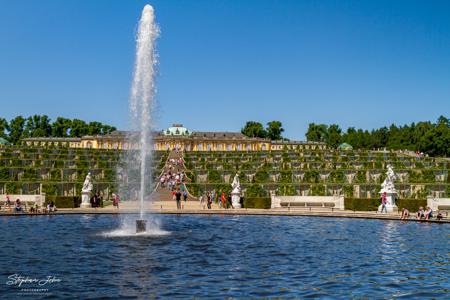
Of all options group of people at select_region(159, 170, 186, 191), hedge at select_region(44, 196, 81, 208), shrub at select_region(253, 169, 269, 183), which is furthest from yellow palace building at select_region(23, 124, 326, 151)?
hedge at select_region(44, 196, 81, 208)

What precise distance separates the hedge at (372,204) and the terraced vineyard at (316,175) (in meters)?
11.0

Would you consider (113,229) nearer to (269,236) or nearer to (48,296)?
(269,236)

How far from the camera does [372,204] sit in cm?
5034

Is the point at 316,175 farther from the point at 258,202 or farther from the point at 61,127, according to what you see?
the point at 61,127

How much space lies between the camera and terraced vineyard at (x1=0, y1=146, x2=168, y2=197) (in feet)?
209

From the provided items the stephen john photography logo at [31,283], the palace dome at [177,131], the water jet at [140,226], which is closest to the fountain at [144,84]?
the water jet at [140,226]

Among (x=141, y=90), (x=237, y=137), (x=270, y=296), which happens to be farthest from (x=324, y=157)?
(x=237, y=137)

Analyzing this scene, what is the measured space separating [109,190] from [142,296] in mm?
54068

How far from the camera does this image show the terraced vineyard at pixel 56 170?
63625mm

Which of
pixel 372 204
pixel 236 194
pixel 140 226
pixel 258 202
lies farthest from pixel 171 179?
pixel 140 226

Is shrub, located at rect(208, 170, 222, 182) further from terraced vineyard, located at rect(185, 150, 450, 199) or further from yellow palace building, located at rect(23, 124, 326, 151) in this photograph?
yellow palace building, located at rect(23, 124, 326, 151)

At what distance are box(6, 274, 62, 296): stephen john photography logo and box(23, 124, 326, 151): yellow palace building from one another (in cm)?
15012

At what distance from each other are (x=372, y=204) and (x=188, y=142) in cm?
13079

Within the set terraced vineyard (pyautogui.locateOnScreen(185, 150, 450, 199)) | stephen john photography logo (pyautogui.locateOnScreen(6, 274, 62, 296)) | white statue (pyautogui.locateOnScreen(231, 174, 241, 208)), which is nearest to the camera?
stephen john photography logo (pyautogui.locateOnScreen(6, 274, 62, 296))
